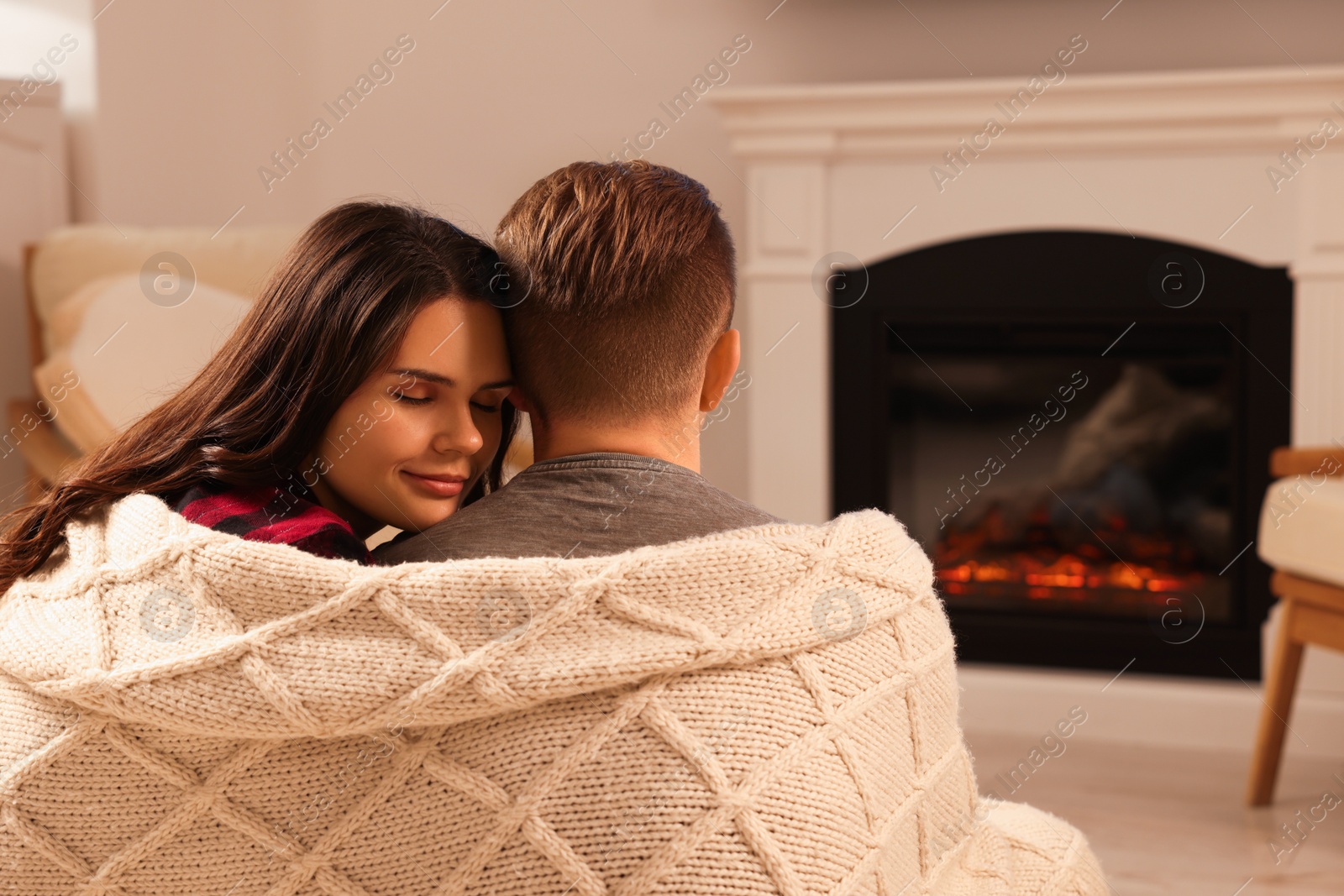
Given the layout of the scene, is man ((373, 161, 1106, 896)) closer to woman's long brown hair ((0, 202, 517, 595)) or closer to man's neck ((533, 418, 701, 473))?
man's neck ((533, 418, 701, 473))

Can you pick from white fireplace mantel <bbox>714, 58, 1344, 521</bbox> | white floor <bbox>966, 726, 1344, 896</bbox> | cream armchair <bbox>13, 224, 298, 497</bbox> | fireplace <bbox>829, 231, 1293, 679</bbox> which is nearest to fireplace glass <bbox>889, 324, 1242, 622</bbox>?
fireplace <bbox>829, 231, 1293, 679</bbox>

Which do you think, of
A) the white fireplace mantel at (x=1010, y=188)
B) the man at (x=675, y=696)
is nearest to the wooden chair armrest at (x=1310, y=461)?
the white fireplace mantel at (x=1010, y=188)

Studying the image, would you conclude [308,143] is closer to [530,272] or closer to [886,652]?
[530,272]

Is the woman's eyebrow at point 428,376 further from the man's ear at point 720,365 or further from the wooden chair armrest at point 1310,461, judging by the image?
the wooden chair armrest at point 1310,461

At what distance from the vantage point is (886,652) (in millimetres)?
839

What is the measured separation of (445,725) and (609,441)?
1.00 feet

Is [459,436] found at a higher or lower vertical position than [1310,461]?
higher

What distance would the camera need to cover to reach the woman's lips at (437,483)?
1058 mm

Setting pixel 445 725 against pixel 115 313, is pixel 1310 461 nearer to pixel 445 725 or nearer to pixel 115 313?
pixel 445 725

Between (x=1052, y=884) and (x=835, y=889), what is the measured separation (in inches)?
12.4

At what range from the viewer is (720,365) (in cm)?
104

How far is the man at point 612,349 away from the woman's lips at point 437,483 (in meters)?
0.08

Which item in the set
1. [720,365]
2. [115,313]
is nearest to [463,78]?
[115,313]

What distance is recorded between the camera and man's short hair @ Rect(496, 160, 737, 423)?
3.19 ft
